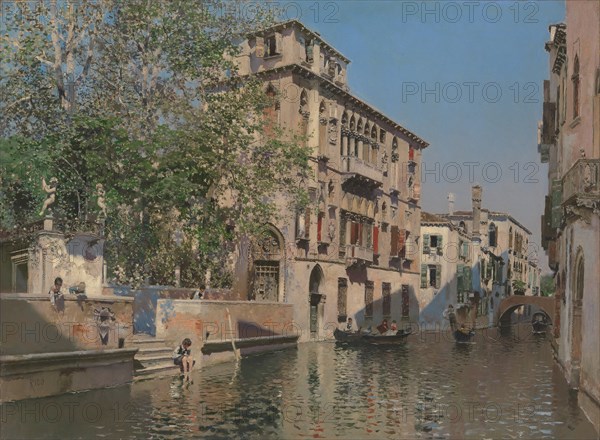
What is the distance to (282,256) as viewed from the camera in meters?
36.2

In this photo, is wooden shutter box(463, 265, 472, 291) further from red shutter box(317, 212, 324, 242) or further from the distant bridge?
red shutter box(317, 212, 324, 242)

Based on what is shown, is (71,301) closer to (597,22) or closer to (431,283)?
(597,22)

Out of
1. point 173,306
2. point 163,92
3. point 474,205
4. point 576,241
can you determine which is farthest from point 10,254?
point 474,205

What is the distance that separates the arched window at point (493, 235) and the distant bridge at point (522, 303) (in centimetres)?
1201

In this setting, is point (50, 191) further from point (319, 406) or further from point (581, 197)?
point (581, 197)

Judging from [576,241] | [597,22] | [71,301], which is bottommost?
[71,301]

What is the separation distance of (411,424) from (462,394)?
5478mm

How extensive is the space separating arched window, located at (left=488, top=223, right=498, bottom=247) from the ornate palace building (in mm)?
28393

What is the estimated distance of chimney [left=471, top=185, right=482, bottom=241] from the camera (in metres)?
63.2

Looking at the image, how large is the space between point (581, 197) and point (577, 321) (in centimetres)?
533

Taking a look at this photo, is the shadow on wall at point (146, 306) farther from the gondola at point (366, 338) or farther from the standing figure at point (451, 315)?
the standing figure at point (451, 315)

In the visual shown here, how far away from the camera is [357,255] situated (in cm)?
4156

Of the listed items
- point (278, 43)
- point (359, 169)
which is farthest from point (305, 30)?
point (359, 169)

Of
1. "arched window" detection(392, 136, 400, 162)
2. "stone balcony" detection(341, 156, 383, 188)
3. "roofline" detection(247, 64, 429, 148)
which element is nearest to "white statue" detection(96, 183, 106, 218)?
"roofline" detection(247, 64, 429, 148)
